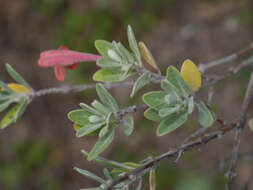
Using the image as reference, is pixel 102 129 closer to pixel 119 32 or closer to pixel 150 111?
pixel 150 111

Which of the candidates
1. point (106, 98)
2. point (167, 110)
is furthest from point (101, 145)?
point (167, 110)

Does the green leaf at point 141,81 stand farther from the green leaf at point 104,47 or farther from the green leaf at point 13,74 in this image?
the green leaf at point 13,74

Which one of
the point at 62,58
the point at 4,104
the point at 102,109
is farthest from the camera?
the point at 4,104

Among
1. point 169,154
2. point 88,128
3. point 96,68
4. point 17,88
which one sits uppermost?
point 96,68

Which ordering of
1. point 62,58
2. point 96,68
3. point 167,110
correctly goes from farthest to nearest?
1. point 96,68
2. point 62,58
3. point 167,110

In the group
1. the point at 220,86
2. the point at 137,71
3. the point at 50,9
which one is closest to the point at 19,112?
the point at 137,71

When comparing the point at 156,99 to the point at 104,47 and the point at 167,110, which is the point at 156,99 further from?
the point at 104,47

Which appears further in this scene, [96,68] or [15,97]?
[96,68]
